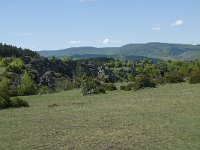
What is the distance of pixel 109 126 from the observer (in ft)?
73.2

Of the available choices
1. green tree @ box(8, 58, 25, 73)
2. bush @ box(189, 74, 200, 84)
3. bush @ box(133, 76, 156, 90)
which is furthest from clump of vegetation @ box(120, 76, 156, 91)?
green tree @ box(8, 58, 25, 73)

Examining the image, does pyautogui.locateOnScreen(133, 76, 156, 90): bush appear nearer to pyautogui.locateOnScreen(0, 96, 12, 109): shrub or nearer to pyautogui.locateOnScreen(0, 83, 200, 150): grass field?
pyautogui.locateOnScreen(0, 83, 200, 150): grass field

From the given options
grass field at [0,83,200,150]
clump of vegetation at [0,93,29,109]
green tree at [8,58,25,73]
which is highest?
grass field at [0,83,200,150]

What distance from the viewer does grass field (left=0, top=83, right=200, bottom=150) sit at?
18.0 meters

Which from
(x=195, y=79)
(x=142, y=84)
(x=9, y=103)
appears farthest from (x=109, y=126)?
(x=195, y=79)

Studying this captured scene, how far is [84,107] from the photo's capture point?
31.8 meters

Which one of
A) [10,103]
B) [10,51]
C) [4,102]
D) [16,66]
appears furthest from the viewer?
[10,51]

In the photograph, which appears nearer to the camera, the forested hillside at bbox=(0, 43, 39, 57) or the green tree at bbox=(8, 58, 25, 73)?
the green tree at bbox=(8, 58, 25, 73)

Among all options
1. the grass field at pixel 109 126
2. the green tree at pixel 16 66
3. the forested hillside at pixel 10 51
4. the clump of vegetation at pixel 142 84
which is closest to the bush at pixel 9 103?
the grass field at pixel 109 126

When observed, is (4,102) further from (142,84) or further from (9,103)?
(142,84)

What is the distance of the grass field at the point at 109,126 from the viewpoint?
59.1 feet

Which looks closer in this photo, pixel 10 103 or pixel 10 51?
pixel 10 103

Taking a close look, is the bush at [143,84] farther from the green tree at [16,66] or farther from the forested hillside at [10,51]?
the forested hillside at [10,51]

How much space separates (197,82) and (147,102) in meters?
14.7
